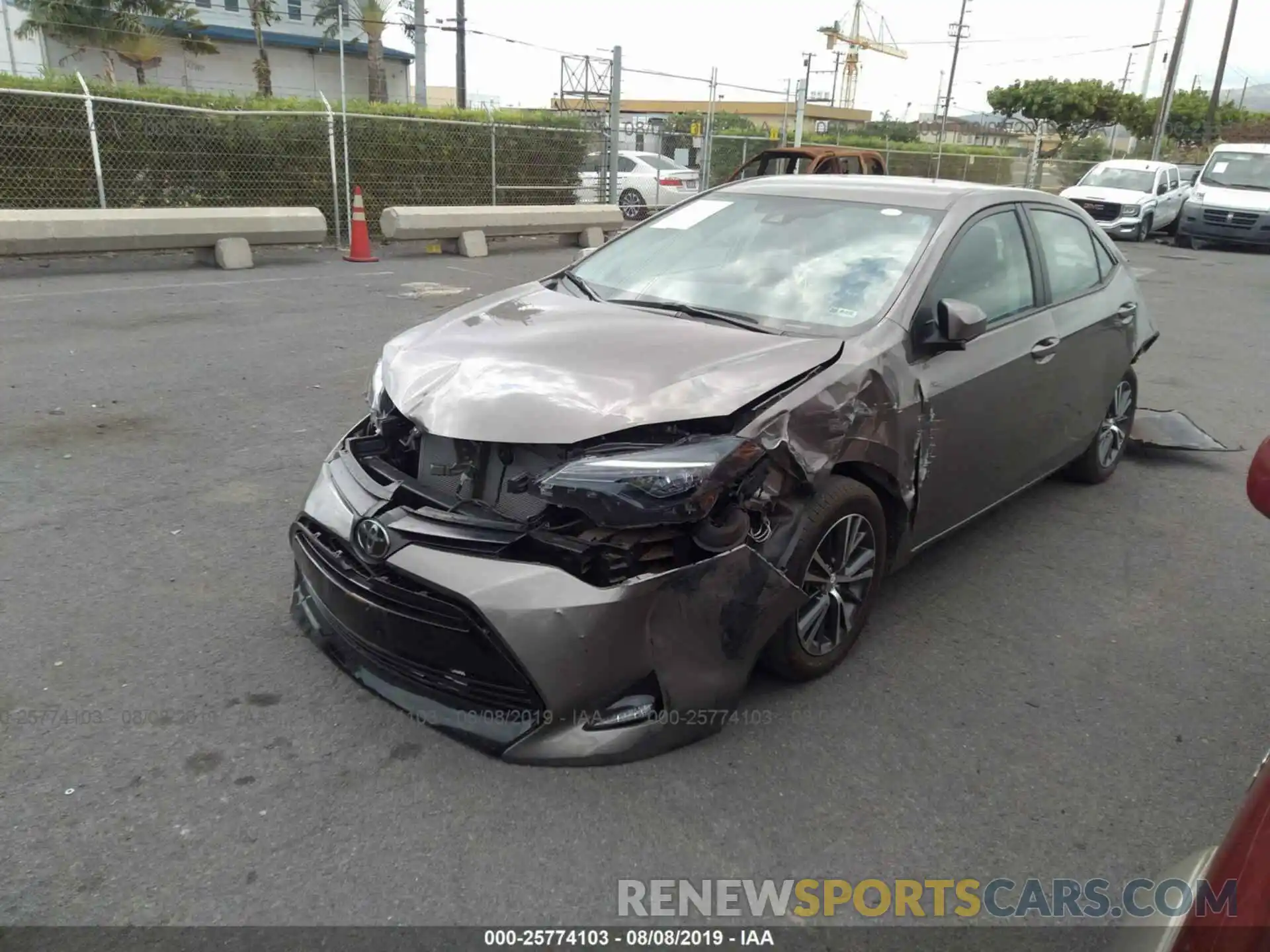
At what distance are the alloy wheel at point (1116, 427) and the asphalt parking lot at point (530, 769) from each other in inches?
8.8

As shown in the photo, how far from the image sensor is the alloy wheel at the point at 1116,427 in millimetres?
5312

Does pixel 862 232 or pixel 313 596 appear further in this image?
pixel 862 232

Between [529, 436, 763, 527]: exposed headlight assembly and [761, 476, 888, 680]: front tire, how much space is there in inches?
18.1

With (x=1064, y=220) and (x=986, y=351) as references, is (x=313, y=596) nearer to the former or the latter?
(x=986, y=351)

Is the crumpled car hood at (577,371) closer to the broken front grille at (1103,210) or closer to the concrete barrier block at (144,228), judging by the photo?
the concrete barrier block at (144,228)

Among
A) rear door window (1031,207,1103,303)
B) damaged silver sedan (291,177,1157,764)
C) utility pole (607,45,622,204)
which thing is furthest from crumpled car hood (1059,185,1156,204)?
damaged silver sedan (291,177,1157,764)

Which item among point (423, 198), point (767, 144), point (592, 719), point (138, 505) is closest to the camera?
point (592, 719)

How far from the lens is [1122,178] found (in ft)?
69.5

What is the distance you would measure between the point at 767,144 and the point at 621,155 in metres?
5.08

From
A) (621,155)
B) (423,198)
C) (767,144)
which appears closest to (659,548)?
(423,198)

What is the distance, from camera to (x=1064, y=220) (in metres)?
4.81

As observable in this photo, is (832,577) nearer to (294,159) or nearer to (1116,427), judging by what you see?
(1116,427)

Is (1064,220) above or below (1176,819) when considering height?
above

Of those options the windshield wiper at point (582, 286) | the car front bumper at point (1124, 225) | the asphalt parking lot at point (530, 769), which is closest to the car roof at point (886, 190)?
the windshield wiper at point (582, 286)
